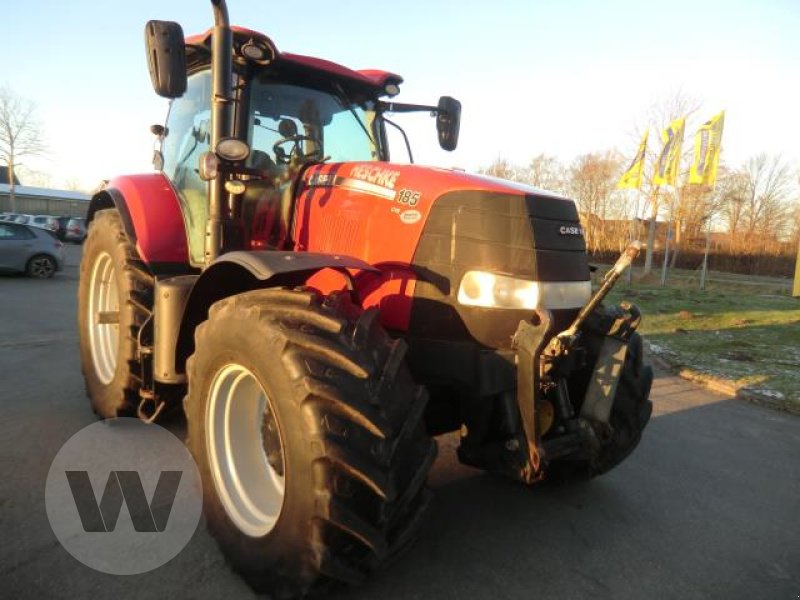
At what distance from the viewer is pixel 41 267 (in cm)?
1513

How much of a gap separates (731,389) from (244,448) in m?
5.60

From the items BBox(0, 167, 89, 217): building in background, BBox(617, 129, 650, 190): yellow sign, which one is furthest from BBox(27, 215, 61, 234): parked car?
BBox(617, 129, 650, 190): yellow sign

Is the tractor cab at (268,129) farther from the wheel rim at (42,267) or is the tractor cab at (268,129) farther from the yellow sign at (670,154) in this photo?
the yellow sign at (670,154)

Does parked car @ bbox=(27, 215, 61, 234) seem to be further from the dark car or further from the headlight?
the headlight

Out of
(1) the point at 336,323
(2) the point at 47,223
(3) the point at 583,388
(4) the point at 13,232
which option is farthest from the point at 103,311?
(2) the point at 47,223

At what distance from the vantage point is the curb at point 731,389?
18.8ft

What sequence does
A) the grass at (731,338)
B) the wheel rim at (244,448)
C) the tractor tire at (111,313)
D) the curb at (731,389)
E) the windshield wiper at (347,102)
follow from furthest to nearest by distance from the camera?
the grass at (731,338) → the curb at (731,389) → the windshield wiper at (347,102) → the tractor tire at (111,313) → the wheel rim at (244,448)

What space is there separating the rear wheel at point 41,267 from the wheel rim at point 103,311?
492 inches

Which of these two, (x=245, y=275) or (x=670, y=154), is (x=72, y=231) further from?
(x=245, y=275)

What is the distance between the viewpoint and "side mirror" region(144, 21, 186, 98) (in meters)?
2.83

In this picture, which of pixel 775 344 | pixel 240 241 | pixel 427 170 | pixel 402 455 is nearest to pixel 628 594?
pixel 402 455

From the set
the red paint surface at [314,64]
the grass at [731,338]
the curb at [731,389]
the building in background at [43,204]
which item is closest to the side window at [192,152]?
the red paint surface at [314,64]

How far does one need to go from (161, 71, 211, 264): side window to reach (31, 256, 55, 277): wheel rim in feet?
43.4

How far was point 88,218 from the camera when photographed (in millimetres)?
5039
